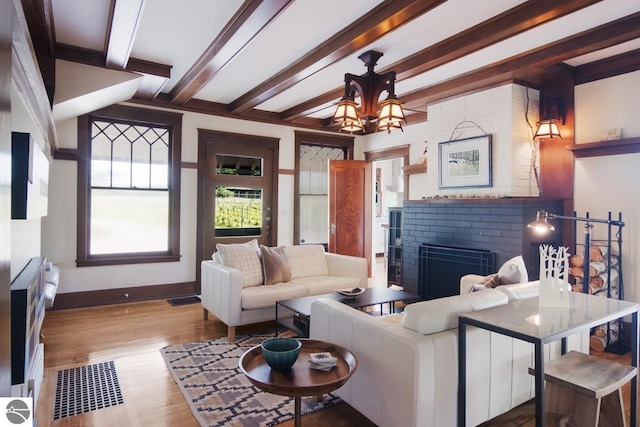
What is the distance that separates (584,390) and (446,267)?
2837mm

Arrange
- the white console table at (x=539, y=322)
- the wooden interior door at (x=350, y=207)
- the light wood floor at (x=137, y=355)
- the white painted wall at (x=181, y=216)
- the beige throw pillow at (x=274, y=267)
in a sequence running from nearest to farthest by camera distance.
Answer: the white console table at (x=539, y=322)
the light wood floor at (x=137, y=355)
the beige throw pillow at (x=274, y=267)
the white painted wall at (x=181, y=216)
the wooden interior door at (x=350, y=207)

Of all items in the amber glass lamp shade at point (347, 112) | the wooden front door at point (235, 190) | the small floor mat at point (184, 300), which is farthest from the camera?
the wooden front door at point (235, 190)

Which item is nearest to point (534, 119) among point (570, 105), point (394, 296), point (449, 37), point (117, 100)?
point (570, 105)

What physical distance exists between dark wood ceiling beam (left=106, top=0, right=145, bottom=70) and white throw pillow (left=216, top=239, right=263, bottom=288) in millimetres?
2025

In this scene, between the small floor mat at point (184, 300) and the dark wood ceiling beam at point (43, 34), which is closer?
the dark wood ceiling beam at point (43, 34)

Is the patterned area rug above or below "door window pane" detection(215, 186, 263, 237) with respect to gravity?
below

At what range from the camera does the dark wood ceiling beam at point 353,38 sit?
2.64 m

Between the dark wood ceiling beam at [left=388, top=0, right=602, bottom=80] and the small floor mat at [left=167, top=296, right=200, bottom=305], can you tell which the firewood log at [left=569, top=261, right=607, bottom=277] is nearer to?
the dark wood ceiling beam at [left=388, top=0, right=602, bottom=80]

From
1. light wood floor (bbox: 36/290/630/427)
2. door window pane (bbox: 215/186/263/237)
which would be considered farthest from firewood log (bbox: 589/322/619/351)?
door window pane (bbox: 215/186/263/237)

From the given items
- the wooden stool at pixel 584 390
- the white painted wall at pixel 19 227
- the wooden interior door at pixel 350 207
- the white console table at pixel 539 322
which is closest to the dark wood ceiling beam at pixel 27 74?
the white painted wall at pixel 19 227

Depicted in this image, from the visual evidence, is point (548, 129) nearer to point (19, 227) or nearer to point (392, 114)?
point (392, 114)

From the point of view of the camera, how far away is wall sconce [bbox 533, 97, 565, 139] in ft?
13.3

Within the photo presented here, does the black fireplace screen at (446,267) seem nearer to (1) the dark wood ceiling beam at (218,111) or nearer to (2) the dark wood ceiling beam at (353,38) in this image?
(2) the dark wood ceiling beam at (353,38)

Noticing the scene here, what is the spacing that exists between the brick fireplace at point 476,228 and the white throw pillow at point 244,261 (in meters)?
2.14
